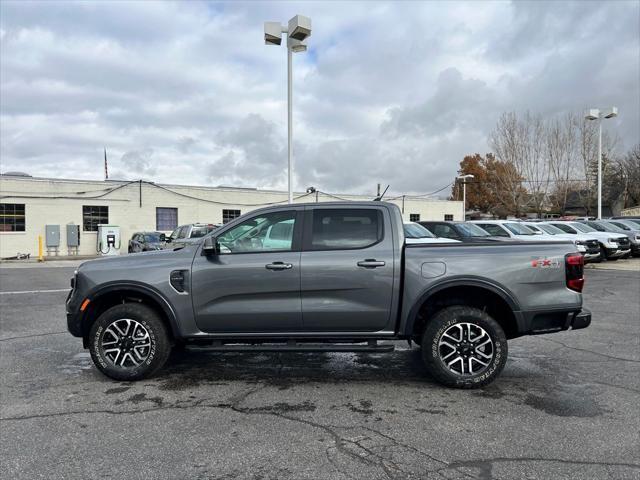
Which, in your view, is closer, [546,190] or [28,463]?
[28,463]

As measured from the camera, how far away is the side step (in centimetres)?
484

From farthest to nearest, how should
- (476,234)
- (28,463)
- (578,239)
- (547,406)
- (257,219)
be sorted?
(578,239)
(476,234)
(257,219)
(547,406)
(28,463)

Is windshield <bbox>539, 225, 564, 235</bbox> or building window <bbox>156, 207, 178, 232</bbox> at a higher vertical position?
building window <bbox>156, 207, 178, 232</bbox>

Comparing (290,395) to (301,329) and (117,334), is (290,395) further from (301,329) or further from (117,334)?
(117,334)

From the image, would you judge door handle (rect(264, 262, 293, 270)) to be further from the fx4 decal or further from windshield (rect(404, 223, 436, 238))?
windshield (rect(404, 223, 436, 238))

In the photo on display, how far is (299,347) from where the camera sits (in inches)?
194

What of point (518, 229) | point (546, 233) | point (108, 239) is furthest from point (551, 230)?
point (108, 239)

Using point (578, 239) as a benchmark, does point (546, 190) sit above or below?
above

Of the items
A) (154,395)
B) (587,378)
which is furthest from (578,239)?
(154,395)

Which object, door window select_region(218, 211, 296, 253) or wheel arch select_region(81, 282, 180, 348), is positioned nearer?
wheel arch select_region(81, 282, 180, 348)

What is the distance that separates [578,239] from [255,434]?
57.0 ft

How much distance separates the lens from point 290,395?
4.70m

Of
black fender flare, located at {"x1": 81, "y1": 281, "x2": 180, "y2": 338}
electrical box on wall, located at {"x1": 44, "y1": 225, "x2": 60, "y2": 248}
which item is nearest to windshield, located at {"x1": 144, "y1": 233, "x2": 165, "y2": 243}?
electrical box on wall, located at {"x1": 44, "y1": 225, "x2": 60, "y2": 248}

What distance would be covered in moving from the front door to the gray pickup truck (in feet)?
0.03
